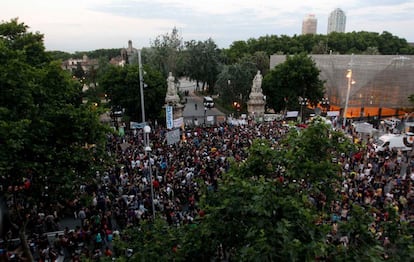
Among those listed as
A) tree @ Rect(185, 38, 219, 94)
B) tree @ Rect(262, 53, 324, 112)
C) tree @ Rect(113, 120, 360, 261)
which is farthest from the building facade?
tree @ Rect(113, 120, 360, 261)

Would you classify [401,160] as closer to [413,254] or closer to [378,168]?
[378,168]

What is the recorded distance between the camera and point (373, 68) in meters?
42.5

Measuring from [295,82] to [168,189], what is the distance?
2607cm

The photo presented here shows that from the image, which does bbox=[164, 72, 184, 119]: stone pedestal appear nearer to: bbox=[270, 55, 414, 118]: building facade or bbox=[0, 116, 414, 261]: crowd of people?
bbox=[0, 116, 414, 261]: crowd of people

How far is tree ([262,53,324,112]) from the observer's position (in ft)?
122

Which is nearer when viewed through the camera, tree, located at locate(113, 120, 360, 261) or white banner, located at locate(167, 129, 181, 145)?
tree, located at locate(113, 120, 360, 261)

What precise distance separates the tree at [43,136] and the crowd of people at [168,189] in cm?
113

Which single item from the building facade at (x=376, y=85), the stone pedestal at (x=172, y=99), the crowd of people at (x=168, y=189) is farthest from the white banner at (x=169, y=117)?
the building facade at (x=376, y=85)

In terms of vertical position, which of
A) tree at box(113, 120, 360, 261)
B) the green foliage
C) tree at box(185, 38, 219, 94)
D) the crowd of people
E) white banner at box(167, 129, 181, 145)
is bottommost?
the crowd of people

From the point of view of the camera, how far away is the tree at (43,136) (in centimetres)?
951

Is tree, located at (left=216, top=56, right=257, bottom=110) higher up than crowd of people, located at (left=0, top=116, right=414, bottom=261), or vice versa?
tree, located at (left=216, top=56, right=257, bottom=110)

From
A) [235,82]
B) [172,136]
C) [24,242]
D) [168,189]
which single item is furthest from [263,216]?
[235,82]

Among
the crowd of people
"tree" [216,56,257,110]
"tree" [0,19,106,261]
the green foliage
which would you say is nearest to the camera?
"tree" [0,19,106,261]

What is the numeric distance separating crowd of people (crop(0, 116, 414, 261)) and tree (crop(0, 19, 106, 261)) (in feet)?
3.71
